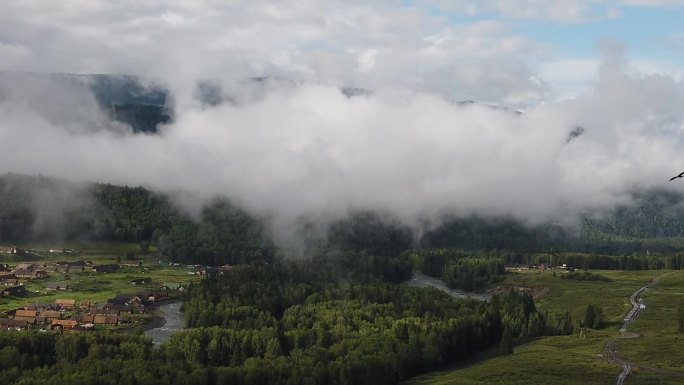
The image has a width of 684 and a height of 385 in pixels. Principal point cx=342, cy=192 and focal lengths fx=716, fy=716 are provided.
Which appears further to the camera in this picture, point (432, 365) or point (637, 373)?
point (432, 365)

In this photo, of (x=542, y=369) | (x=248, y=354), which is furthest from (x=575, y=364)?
(x=248, y=354)

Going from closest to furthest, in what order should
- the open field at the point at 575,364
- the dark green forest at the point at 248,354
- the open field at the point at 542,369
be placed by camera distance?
the dark green forest at the point at 248,354
the open field at the point at 575,364
the open field at the point at 542,369

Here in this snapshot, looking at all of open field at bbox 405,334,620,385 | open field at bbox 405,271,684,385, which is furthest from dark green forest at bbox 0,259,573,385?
open field at bbox 405,271,684,385

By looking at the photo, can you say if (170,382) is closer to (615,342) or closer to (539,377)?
(539,377)

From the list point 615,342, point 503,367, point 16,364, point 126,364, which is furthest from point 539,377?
point 16,364

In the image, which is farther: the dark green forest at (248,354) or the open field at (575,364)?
the open field at (575,364)

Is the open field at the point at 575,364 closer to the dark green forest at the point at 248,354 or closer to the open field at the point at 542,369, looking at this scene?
the open field at the point at 542,369

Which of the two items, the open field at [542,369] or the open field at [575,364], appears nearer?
the open field at [575,364]

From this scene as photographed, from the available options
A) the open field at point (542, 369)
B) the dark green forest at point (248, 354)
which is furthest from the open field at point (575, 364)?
the dark green forest at point (248, 354)

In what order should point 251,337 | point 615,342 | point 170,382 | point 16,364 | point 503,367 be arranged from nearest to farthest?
point 170,382, point 16,364, point 503,367, point 251,337, point 615,342

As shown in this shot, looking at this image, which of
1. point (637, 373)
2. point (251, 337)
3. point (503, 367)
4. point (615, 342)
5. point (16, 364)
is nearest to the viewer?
point (16, 364)

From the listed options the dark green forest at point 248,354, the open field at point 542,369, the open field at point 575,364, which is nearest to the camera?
the dark green forest at point 248,354
